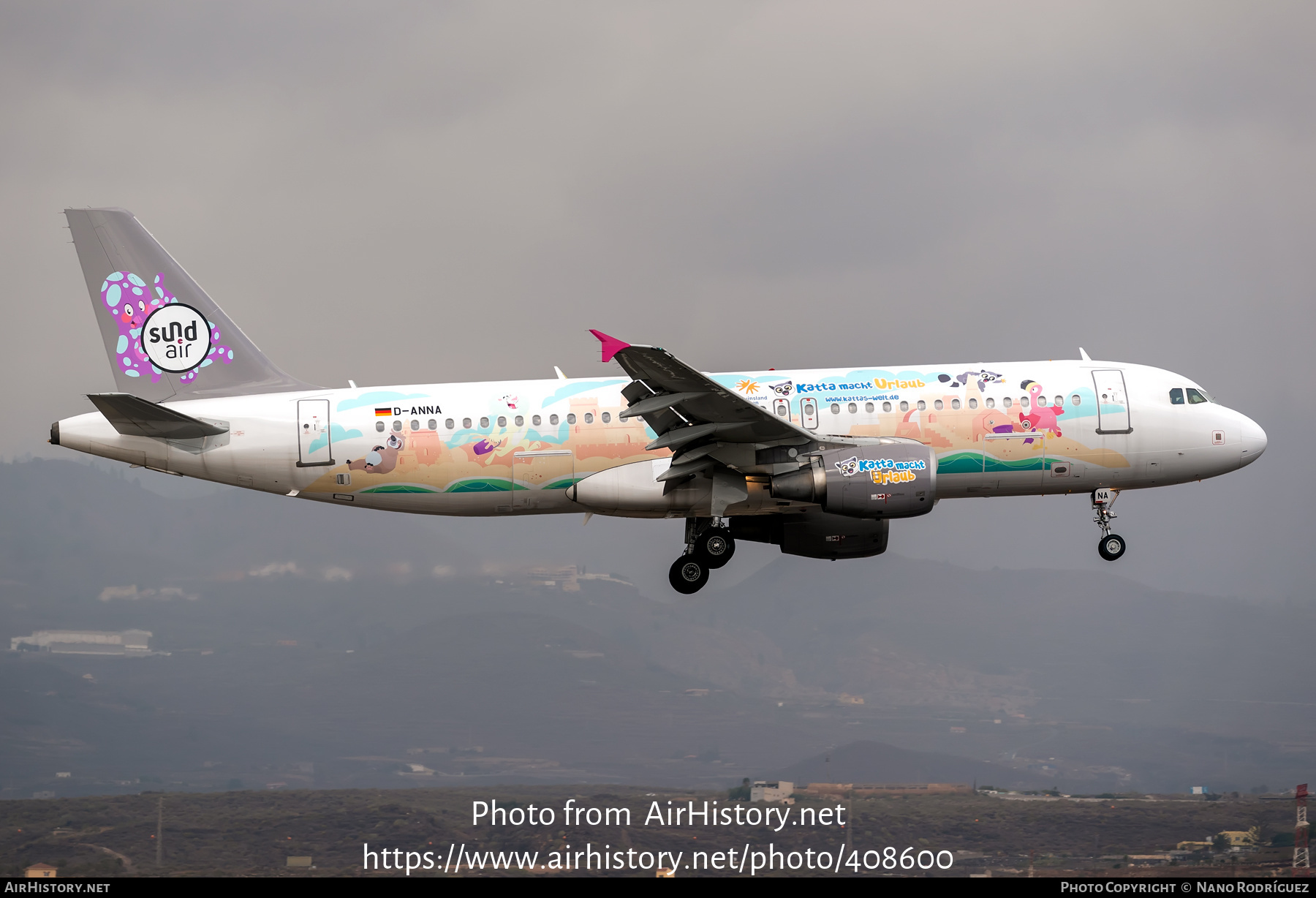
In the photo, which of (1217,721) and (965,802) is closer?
(965,802)

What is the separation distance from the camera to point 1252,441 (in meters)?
34.4

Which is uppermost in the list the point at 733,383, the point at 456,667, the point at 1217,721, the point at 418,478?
the point at 733,383

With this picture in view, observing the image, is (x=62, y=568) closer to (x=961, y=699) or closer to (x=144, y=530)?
Answer: (x=144, y=530)

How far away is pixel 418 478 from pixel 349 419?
2519 mm

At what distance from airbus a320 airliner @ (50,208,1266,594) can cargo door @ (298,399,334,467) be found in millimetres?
44

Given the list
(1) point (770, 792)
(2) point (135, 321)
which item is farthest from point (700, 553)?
(1) point (770, 792)

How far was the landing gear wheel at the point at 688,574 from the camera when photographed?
3488 cm

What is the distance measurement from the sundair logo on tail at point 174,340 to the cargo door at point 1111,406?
83.0 feet

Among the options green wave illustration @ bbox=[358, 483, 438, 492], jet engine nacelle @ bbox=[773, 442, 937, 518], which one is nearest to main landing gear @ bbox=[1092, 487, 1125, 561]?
jet engine nacelle @ bbox=[773, 442, 937, 518]

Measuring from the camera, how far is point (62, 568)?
150875mm

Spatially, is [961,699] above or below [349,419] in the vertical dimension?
below

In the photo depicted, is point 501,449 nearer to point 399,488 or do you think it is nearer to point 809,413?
point 399,488

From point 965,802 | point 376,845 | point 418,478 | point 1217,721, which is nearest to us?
point 418,478
